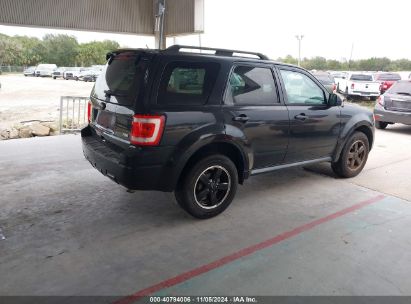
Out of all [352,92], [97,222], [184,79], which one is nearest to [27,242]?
[97,222]

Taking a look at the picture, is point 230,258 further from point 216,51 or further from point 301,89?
point 301,89

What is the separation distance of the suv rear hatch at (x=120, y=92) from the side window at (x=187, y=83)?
21cm

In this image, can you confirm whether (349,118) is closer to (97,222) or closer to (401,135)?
(97,222)

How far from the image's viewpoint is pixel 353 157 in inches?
221

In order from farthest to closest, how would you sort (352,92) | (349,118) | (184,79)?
(352,92) → (349,118) → (184,79)

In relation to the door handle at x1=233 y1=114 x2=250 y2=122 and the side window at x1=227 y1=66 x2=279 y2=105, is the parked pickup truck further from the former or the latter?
the door handle at x1=233 y1=114 x2=250 y2=122

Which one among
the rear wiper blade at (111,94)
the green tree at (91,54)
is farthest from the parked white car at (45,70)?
the rear wiper blade at (111,94)

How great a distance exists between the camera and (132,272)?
294 cm

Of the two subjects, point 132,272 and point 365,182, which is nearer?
point 132,272

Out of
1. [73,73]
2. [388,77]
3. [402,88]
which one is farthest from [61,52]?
[402,88]

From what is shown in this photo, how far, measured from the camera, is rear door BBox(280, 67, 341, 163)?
14.9ft

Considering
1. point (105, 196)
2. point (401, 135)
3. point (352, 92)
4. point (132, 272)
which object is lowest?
point (132, 272)

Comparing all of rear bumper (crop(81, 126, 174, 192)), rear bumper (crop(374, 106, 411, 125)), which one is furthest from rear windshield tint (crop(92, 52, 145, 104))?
rear bumper (crop(374, 106, 411, 125))

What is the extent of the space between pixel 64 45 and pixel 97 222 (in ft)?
237
